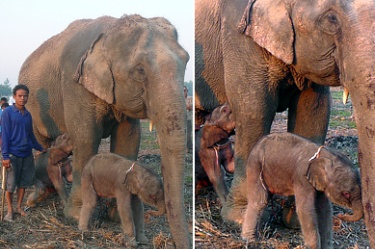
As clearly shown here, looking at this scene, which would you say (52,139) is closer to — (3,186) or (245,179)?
(3,186)

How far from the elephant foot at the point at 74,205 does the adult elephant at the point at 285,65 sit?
0.67 m

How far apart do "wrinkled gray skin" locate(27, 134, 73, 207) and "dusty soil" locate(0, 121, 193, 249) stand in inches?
5.1

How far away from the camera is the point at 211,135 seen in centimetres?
306

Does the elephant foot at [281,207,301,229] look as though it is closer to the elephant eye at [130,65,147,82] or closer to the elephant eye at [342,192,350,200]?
the elephant eye at [342,192,350,200]

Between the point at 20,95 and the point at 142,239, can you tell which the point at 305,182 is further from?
the point at 20,95

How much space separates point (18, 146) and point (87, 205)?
0.40 meters

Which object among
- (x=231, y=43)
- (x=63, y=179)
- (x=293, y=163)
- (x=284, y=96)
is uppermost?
(x=231, y=43)

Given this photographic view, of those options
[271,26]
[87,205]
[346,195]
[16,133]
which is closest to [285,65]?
[271,26]

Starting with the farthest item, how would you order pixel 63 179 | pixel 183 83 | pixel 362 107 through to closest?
pixel 63 179 → pixel 183 83 → pixel 362 107

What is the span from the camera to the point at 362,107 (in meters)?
Answer: 2.08

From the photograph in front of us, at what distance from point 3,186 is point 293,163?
127 cm

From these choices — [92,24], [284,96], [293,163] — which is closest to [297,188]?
[293,163]

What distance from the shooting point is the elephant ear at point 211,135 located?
3021 mm

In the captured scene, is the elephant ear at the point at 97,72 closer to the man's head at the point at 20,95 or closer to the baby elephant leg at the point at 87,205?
the man's head at the point at 20,95
